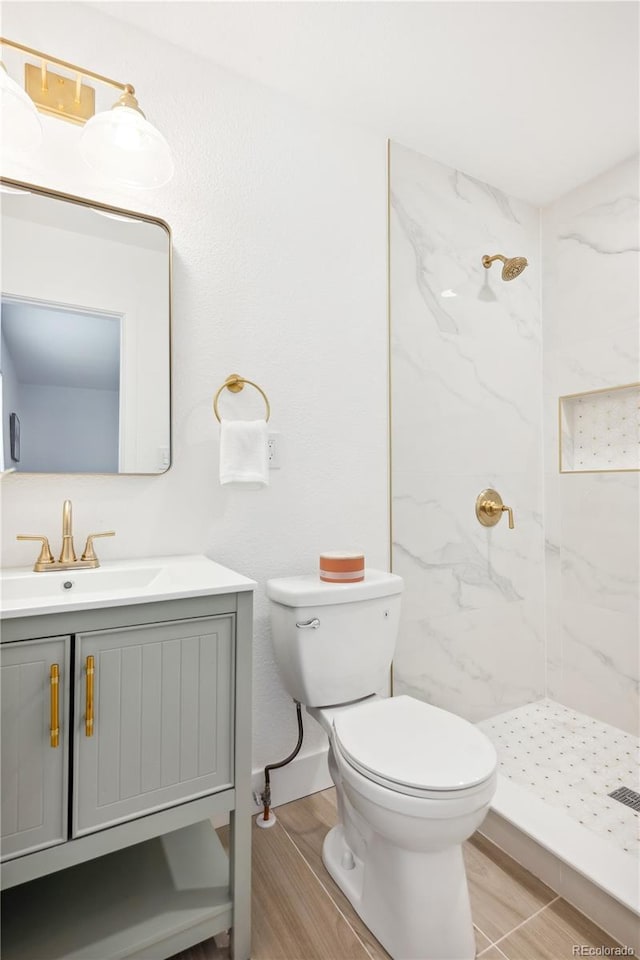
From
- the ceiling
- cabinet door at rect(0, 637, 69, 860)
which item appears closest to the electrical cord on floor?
cabinet door at rect(0, 637, 69, 860)

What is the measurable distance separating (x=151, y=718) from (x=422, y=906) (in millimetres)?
742

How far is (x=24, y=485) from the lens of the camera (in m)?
1.33

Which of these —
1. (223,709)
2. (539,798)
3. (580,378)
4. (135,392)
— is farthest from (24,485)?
(580,378)

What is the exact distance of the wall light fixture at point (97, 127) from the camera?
1.26 m

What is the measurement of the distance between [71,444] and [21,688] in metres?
0.67

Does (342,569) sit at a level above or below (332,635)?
above

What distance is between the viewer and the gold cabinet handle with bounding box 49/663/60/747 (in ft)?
3.08

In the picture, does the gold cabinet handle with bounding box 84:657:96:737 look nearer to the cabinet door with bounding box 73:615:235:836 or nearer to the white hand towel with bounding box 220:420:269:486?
the cabinet door with bounding box 73:615:235:836

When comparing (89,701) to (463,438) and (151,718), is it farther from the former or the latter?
(463,438)

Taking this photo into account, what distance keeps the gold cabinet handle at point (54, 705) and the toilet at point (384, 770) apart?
639 mm

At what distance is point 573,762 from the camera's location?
1883 mm

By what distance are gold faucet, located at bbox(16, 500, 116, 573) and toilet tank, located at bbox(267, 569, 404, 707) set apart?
0.52m

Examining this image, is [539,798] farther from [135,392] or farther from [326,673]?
[135,392]

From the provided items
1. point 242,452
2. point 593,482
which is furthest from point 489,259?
point 242,452
